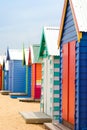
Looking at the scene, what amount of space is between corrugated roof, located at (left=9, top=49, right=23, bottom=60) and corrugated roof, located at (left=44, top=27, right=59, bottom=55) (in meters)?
15.9

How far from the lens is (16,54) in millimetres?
35312

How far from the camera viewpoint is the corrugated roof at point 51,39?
16.3 meters

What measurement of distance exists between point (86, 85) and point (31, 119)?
15.8 feet

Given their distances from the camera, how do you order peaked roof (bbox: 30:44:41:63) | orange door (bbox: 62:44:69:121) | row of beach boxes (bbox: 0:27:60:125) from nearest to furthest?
orange door (bbox: 62:44:69:121), row of beach boxes (bbox: 0:27:60:125), peaked roof (bbox: 30:44:41:63)

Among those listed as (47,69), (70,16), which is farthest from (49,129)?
(47,69)

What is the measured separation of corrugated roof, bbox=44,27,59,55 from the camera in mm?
16278

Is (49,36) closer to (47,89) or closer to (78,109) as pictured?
(47,89)

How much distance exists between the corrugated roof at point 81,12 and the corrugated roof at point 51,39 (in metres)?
4.19

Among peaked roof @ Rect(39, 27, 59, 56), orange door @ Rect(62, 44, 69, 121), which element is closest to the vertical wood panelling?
orange door @ Rect(62, 44, 69, 121)

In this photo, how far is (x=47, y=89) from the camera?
17.5m

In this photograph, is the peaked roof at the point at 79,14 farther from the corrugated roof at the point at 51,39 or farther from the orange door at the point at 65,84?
the corrugated roof at the point at 51,39

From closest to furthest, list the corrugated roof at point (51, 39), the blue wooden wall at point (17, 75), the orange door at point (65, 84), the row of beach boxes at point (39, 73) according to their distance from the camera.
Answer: the orange door at point (65, 84)
the row of beach boxes at point (39, 73)
the corrugated roof at point (51, 39)
the blue wooden wall at point (17, 75)

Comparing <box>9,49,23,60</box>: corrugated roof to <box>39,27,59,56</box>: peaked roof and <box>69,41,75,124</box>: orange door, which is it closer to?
<box>39,27,59,56</box>: peaked roof

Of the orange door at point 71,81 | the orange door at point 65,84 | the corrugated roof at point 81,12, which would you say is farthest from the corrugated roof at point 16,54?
the corrugated roof at point 81,12
